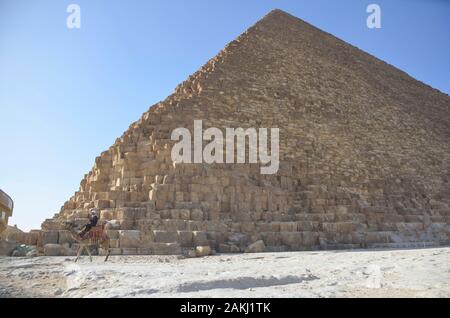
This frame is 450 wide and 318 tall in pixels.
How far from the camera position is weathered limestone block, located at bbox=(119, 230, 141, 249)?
8.36 meters

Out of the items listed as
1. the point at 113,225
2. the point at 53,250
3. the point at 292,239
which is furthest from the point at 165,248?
the point at 292,239

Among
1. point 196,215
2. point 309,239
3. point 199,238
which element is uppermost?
point 196,215

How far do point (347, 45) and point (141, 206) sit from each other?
737 inches

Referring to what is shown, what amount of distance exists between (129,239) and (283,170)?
5.49 meters

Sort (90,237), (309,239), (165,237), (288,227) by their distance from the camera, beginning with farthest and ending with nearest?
1. (288,227)
2. (309,239)
3. (165,237)
4. (90,237)

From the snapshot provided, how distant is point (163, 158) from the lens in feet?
35.4

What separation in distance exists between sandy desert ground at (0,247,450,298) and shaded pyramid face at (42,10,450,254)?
9.97 ft

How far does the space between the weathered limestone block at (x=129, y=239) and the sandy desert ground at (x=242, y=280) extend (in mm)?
2073

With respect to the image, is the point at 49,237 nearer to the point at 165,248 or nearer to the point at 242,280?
the point at 165,248

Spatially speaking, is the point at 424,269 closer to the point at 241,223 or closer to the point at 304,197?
the point at 241,223

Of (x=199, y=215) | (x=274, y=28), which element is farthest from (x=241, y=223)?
(x=274, y=28)

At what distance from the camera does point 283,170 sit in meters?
12.2

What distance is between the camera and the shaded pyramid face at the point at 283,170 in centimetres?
970

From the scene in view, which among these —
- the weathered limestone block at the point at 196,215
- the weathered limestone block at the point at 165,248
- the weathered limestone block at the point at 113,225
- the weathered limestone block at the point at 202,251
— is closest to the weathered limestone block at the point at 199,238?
the weathered limestone block at the point at 202,251
